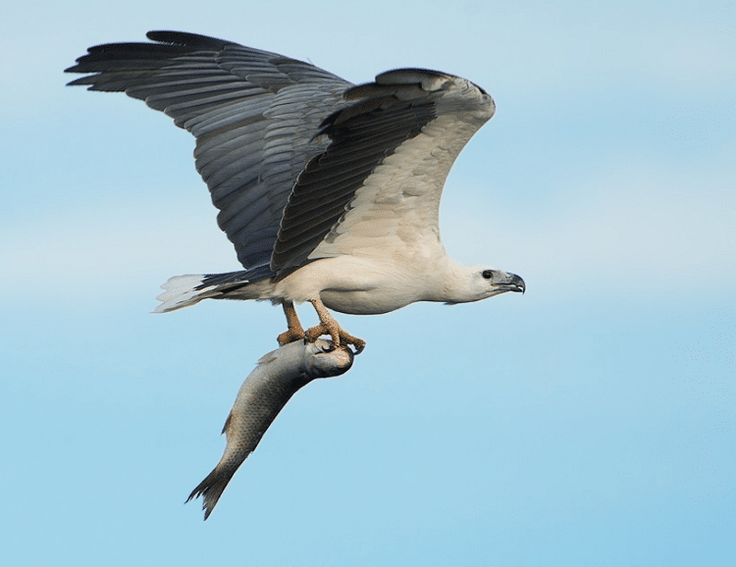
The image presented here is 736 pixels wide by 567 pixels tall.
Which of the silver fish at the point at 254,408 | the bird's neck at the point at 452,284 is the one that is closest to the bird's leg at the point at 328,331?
the silver fish at the point at 254,408

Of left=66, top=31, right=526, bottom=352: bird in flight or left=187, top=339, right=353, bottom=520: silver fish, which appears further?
left=66, top=31, right=526, bottom=352: bird in flight

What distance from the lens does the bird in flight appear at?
28.5ft

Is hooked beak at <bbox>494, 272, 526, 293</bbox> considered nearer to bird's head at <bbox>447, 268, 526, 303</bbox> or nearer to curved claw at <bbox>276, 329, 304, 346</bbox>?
bird's head at <bbox>447, 268, 526, 303</bbox>

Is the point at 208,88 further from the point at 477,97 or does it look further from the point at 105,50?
the point at 477,97

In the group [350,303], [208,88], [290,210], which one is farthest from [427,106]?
[208,88]

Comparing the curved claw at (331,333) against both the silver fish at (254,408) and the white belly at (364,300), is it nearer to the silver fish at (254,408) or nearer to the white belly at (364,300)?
the white belly at (364,300)

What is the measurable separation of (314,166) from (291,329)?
1340 millimetres

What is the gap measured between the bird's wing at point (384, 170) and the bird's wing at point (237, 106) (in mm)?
734

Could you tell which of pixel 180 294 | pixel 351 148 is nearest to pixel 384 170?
pixel 351 148

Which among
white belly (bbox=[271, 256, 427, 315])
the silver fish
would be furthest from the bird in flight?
the silver fish

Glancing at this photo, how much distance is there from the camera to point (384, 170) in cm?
919

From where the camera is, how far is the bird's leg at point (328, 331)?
9.30 m

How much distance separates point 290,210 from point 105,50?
328 centimetres

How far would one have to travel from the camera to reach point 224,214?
10.5 meters
